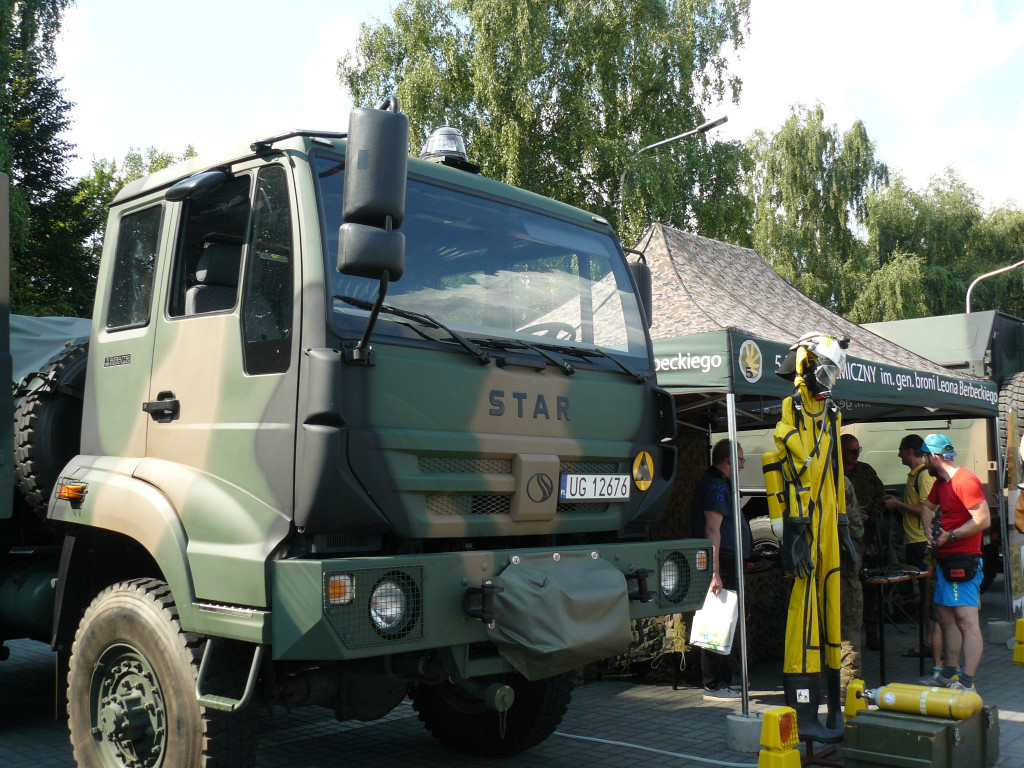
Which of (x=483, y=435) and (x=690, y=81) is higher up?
(x=690, y=81)

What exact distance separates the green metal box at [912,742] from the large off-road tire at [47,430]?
3.96 m

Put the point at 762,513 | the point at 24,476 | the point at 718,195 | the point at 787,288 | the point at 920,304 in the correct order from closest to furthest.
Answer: the point at 24,476
the point at 787,288
the point at 762,513
the point at 718,195
the point at 920,304

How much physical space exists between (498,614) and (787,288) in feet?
24.3

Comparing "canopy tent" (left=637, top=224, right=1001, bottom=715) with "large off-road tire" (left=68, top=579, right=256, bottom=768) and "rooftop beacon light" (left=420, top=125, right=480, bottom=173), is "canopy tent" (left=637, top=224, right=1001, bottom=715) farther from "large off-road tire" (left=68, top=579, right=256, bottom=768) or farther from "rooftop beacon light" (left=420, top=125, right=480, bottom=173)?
"large off-road tire" (left=68, top=579, right=256, bottom=768)

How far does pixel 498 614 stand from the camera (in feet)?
11.5

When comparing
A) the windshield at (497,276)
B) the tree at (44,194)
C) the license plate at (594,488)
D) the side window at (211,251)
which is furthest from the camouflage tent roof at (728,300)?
the tree at (44,194)

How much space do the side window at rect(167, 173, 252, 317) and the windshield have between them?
0.44 m

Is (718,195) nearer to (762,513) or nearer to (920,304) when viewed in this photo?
(920,304)

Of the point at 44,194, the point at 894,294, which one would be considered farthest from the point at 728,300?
the point at 894,294

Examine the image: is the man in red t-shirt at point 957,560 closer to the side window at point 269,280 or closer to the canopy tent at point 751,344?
the canopy tent at point 751,344

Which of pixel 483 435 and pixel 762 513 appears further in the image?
pixel 762 513

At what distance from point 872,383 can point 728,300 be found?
1.50 m

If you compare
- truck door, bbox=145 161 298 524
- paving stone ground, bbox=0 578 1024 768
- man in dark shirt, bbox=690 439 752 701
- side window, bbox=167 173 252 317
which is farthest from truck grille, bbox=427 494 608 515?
man in dark shirt, bbox=690 439 752 701

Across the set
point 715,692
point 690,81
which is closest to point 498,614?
point 715,692
